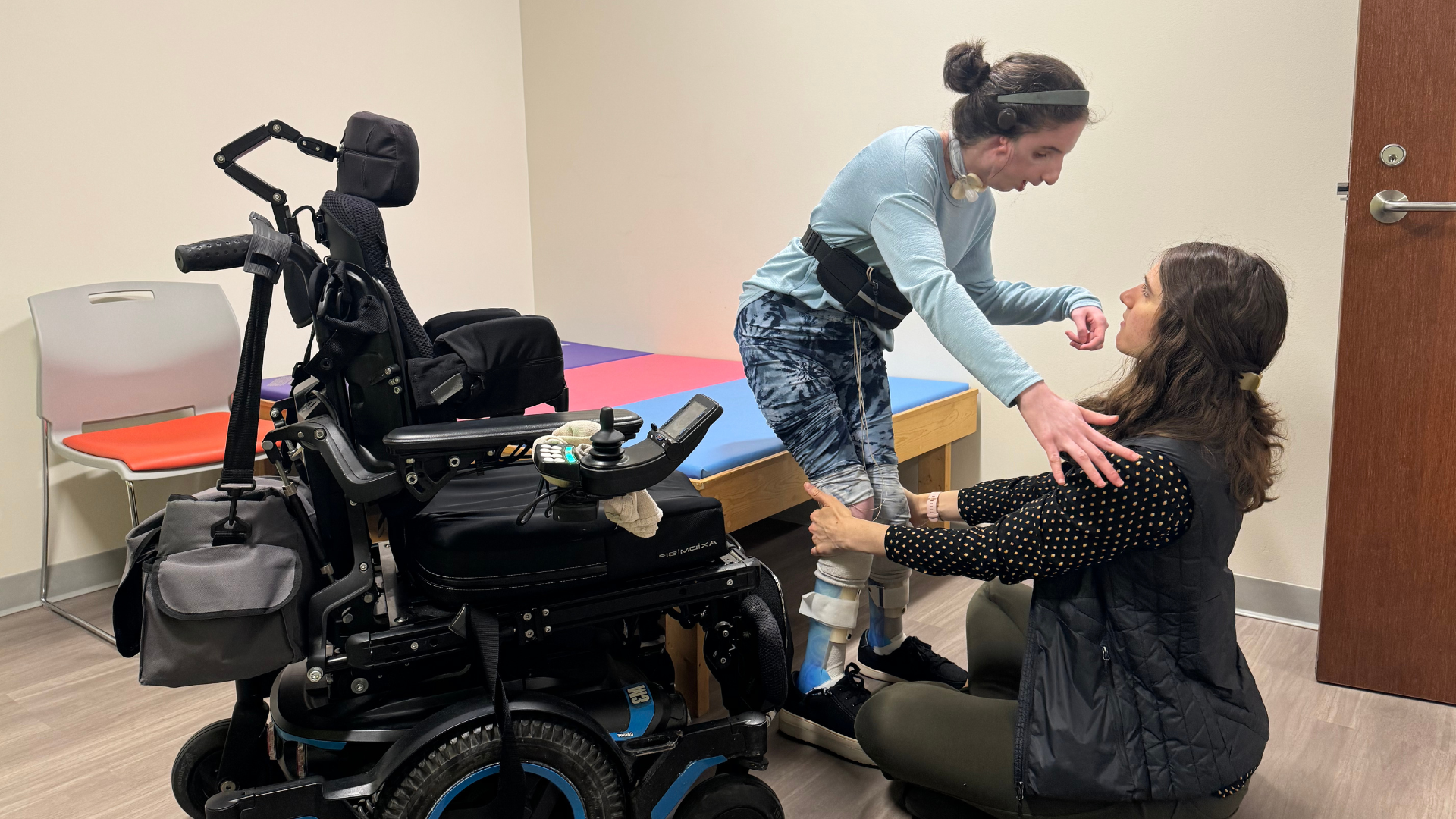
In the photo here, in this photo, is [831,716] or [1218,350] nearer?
[1218,350]

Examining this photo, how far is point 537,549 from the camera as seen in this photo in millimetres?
1295

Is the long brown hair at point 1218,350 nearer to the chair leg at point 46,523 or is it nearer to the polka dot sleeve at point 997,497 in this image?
the polka dot sleeve at point 997,497

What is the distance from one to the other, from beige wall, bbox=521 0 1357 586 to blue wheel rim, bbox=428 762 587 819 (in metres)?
1.82

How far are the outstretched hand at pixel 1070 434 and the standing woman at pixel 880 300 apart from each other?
101 mm

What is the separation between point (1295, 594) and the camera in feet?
7.85

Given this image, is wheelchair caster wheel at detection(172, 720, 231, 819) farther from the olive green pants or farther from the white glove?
the olive green pants

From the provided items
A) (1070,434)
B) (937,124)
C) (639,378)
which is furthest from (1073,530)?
(639,378)

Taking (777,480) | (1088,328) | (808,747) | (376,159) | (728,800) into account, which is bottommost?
(808,747)

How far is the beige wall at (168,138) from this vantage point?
2.54m

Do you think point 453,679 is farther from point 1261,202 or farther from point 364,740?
point 1261,202

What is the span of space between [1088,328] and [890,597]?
0.65 m

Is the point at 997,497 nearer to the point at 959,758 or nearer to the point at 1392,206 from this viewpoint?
the point at 959,758

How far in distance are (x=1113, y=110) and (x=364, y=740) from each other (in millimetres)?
2203

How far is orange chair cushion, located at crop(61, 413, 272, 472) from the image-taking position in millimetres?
2297
